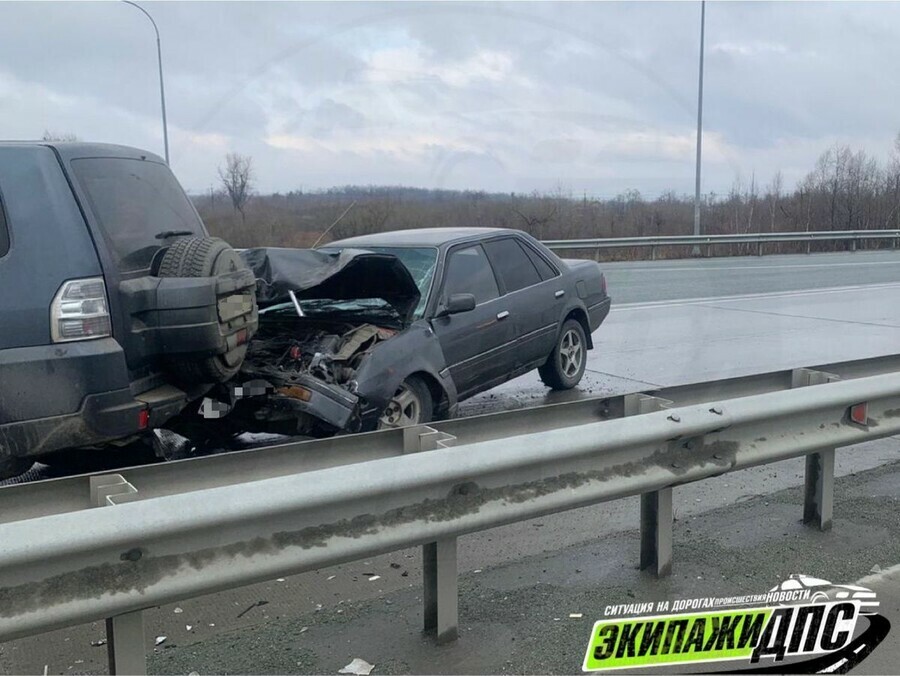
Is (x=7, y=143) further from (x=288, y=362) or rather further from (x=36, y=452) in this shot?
(x=288, y=362)

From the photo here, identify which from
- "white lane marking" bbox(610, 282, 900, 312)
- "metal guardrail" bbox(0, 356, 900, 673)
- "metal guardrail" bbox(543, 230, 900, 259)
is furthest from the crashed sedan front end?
"metal guardrail" bbox(543, 230, 900, 259)

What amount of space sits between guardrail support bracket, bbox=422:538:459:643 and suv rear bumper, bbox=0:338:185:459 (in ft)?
6.25

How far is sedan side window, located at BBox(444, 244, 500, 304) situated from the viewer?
22.9 feet

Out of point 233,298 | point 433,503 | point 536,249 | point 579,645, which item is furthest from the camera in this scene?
point 536,249

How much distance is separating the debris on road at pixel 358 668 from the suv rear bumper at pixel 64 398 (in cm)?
191

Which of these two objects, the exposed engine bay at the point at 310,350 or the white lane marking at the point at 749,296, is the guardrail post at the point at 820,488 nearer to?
the exposed engine bay at the point at 310,350

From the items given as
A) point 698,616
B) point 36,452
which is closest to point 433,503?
point 698,616

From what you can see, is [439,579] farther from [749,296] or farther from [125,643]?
[749,296]

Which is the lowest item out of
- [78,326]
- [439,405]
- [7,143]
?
[439,405]

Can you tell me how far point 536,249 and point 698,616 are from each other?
4.78 meters

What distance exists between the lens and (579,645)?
11.7 ft

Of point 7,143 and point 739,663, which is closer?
point 739,663

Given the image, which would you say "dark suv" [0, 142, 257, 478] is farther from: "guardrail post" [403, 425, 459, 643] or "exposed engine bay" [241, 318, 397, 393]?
"guardrail post" [403, 425, 459, 643]
